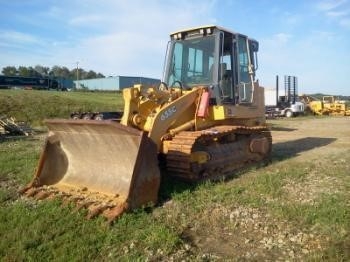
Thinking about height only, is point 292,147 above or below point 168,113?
below

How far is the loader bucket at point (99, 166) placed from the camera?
20.7ft

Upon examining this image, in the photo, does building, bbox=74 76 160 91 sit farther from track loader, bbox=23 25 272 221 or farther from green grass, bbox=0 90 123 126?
track loader, bbox=23 25 272 221

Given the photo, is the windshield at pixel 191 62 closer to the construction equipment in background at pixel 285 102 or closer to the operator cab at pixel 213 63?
the operator cab at pixel 213 63

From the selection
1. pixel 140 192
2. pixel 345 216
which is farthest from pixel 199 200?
pixel 345 216

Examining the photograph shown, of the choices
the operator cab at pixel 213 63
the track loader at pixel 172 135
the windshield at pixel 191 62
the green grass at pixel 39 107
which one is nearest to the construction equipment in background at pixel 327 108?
the green grass at pixel 39 107

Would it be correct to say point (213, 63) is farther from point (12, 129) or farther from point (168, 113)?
point (12, 129)

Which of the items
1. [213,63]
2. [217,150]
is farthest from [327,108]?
[217,150]

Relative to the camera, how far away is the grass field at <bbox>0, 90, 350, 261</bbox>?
489cm

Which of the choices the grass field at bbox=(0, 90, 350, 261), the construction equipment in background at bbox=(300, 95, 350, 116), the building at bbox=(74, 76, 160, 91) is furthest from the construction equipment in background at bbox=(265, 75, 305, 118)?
the building at bbox=(74, 76, 160, 91)

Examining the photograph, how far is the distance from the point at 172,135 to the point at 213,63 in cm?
204

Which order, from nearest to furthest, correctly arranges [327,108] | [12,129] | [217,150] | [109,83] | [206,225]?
1. [206,225]
2. [217,150]
3. [12,129]
4. [327,108]
5. [109,83]

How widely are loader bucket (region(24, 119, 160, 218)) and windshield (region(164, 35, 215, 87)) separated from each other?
2816 mm

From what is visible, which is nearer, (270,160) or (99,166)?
(99,166)

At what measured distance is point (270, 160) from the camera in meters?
10.3
